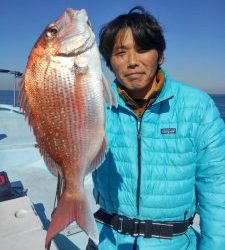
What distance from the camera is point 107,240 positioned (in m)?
2.74

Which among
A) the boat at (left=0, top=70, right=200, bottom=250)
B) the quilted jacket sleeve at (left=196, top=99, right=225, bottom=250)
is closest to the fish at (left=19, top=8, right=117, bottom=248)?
the boat at (left=0, top=70, right=200, bottom=250)

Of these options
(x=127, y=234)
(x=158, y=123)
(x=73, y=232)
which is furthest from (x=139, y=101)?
(x=73, y=232)

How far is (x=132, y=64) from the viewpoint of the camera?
2.44m

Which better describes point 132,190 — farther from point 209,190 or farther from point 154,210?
point 209,190

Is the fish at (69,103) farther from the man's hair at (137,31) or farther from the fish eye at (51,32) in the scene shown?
the man's hair at (137,31)

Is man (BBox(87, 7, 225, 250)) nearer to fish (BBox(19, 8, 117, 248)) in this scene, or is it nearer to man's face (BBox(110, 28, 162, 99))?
man's face (BBox(110, 28, 162, 99))

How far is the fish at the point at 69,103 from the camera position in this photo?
1.87 metres

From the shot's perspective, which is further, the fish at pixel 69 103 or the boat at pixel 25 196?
the boat at pixel 25 196

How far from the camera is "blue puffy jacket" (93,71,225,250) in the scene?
2.53m

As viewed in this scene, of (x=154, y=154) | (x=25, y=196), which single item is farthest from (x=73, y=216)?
(x=25, y=196)

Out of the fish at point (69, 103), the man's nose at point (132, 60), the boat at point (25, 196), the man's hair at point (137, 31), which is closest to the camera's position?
the fish at point (69, 103)

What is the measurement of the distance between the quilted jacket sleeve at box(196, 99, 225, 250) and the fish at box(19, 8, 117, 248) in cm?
91

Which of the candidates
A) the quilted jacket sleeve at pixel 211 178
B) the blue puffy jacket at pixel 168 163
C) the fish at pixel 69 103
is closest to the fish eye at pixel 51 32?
the fish at pixel 69 103

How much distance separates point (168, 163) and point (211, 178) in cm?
34
